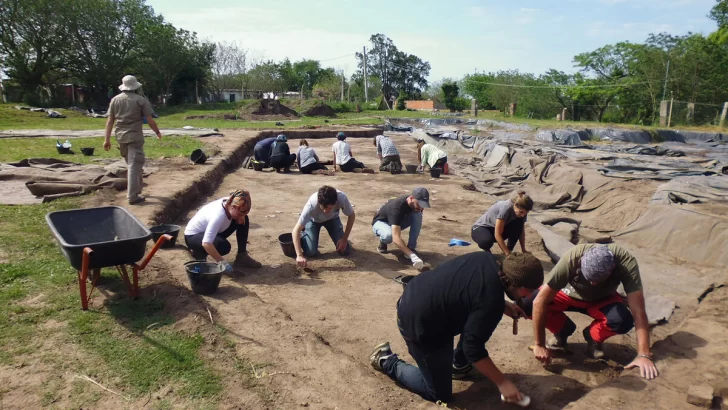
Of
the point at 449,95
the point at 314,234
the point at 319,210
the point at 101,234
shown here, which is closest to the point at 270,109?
the point at 449,95

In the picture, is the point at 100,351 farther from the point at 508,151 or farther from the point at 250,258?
the point at 508,151

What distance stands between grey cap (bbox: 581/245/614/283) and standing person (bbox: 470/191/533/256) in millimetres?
2149

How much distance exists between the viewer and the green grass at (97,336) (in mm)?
3117

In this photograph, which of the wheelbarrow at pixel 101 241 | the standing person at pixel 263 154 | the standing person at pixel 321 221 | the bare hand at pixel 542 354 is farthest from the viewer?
the standing person at pixel 263 154

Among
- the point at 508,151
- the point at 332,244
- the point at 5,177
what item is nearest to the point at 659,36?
the point at 508,151

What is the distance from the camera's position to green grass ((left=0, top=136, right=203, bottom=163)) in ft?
34.6

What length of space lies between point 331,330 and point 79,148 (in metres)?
10.6

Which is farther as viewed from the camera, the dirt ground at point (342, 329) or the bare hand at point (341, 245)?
the bare hand at point (341, 245)

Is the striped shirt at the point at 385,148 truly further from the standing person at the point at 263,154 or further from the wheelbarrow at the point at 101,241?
the wheelbarrow at the point at 101,241

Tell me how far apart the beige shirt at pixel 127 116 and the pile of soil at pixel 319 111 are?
97.0 feet

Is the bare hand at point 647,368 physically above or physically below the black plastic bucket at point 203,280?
below

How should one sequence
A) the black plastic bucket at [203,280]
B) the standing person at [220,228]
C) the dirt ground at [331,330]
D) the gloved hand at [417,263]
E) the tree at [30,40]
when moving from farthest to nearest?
the tree at [30,40], the gloved hand at [417,263], the standing person at [220,228], the black plastic bucket at [203,280], the dirt ground at [331,330]

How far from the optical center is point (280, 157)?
12.2 meters

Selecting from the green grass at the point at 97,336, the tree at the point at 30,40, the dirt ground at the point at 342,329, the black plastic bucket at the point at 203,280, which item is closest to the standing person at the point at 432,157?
the dirt ground at the point at 342,329
